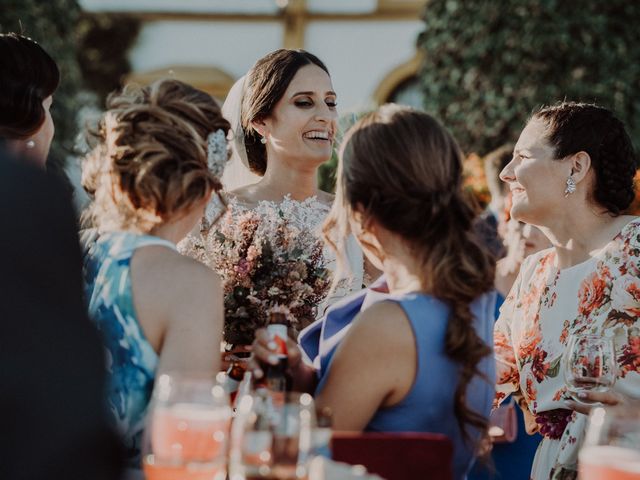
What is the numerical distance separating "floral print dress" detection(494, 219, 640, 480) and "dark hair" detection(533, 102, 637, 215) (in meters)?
0.18

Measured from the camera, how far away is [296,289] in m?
3.27

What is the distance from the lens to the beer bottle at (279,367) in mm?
2523

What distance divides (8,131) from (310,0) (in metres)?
15.1

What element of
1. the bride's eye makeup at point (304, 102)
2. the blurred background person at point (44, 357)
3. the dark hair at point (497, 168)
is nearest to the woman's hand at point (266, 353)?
the blurred background person at point (44, 357)

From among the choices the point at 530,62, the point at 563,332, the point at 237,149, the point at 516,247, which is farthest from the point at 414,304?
the point at 530,62

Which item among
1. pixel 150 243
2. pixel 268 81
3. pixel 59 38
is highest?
pixel 59 38

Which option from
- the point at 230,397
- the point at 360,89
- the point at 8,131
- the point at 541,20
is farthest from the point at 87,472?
the point at 360,89

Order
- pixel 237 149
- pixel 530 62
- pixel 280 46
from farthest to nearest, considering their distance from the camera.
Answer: pixel 280 46 < pixel 530 62 < pixel 237 149

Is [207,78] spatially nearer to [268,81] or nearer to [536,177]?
[268,81]

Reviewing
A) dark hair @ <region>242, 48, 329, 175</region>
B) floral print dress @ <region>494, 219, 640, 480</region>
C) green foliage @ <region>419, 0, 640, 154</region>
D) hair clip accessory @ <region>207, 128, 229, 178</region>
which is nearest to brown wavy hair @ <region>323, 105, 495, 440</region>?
hair clip accessory @ <region>207, 128, 229, 178</region>

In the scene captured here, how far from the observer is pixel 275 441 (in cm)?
197

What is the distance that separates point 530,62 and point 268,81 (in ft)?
24.2

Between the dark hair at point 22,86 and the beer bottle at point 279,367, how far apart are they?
132cm

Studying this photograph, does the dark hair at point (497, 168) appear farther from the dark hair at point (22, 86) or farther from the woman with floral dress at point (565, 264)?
the dark hair at point (22, 86)
